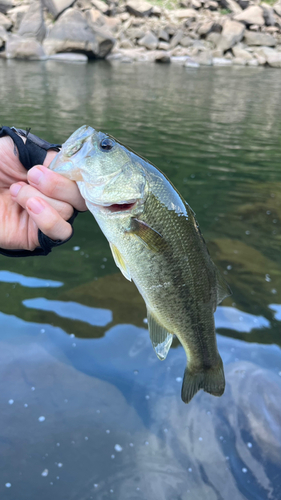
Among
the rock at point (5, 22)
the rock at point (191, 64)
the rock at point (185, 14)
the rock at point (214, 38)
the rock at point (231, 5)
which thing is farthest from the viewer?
the rock at point (231, 5)

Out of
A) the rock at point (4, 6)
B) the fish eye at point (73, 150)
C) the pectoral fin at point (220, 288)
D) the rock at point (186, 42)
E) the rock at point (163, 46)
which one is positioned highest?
the rock at point (4, 6)

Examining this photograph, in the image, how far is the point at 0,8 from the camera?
114ft

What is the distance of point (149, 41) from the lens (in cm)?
3769

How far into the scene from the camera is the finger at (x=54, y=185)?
7.22ft

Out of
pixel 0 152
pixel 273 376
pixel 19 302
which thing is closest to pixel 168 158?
pixel 19 302

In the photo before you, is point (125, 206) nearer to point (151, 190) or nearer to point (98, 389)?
point (151, 190)

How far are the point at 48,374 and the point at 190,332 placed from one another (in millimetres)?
2217

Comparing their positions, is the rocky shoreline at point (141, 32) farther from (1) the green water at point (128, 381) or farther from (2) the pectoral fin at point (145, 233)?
(2) the pectoral fin at point (145, 233)

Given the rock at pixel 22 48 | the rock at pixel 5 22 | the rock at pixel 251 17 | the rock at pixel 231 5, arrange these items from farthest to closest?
the rock at pixel 231 5 < the rock at pixel 251 17 < the rock at pixel 5 22 < the rock at pixel 22 48

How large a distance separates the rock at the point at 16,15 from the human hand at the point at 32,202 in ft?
121

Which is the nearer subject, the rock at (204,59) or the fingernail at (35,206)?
the fingernail at (35,206)

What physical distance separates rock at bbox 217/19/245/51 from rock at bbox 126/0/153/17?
31.0 ft

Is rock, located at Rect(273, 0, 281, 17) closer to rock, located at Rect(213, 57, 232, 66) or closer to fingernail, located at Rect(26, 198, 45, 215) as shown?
rock, located at Rect(213, 57, 232, 66)

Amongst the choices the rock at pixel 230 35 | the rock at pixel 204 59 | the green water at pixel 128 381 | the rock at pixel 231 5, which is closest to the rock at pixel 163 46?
the rock at pixel 204 59
